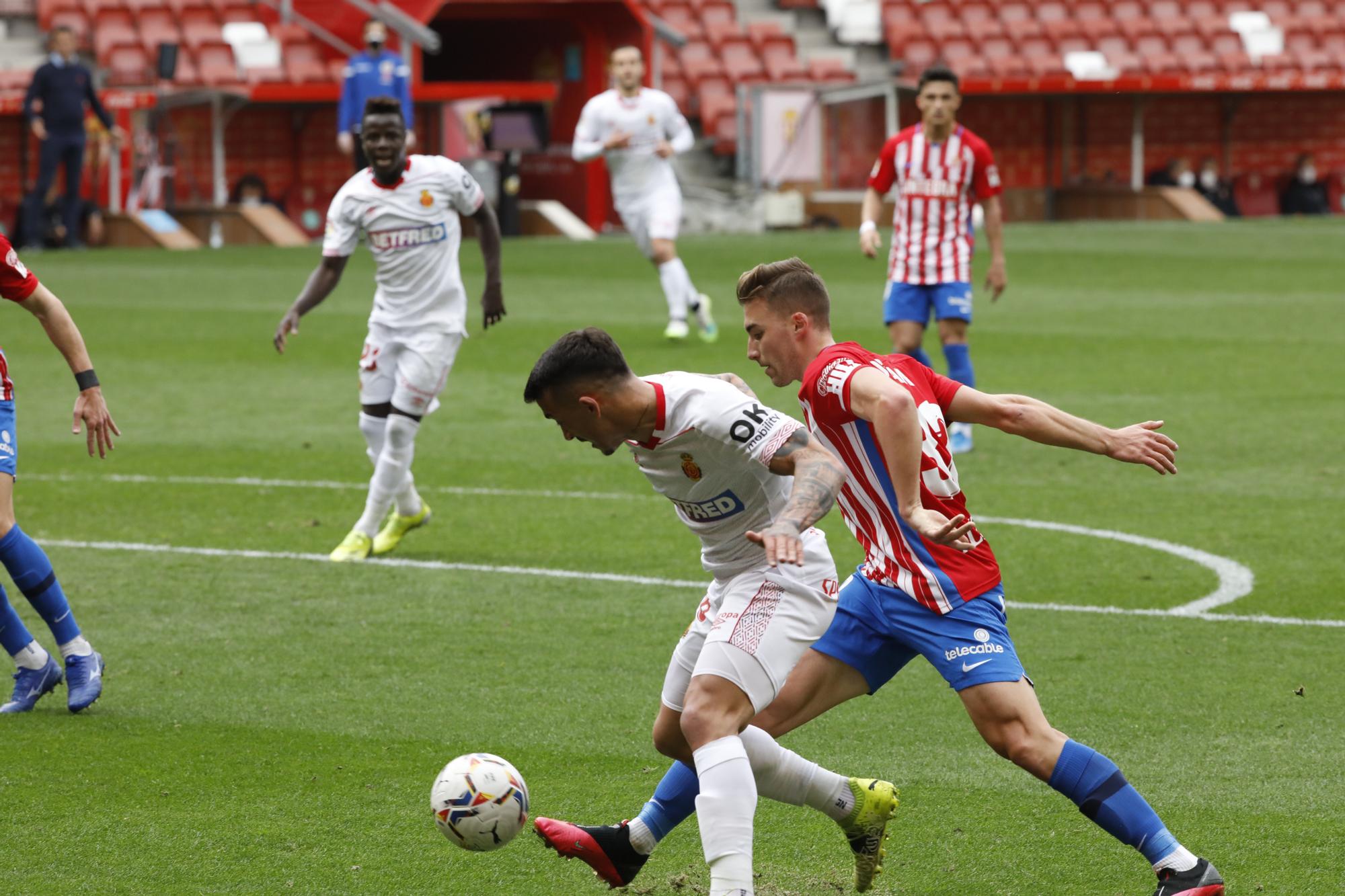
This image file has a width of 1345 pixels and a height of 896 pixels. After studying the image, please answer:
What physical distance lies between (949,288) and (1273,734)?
5561mm

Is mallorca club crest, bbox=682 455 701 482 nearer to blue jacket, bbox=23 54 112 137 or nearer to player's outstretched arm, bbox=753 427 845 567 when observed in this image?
player's outstretched arm, bbox=753 427 845 567

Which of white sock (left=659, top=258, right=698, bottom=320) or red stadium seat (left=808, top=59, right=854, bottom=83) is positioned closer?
white sock (left=659, top=258, right=698, bottom=320)

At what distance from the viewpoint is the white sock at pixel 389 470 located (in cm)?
841

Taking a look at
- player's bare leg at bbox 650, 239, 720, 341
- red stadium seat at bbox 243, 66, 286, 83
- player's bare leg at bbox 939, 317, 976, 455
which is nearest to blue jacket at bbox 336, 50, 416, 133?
red stadium seat at bbox 243, 66, 286, 83

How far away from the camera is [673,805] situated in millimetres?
4562

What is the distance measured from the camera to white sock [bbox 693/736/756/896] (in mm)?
4023

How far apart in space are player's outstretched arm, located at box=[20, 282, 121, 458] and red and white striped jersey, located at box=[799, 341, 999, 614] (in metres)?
2.54

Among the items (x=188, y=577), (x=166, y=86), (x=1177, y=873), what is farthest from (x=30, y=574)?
(x=166, y=86)

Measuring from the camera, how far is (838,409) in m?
4.33

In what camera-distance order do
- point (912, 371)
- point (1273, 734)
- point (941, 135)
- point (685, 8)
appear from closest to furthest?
1. point (912, 371)
2. point (1273, 734)
3. point (941, 135)
4. point (685, 8)

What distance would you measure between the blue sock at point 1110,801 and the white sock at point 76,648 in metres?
3.36

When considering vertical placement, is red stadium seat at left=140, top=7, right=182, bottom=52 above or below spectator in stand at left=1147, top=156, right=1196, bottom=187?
above

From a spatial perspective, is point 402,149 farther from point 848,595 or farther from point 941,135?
point 848,595

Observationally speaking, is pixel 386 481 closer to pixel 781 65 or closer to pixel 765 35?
pixel 781 65
